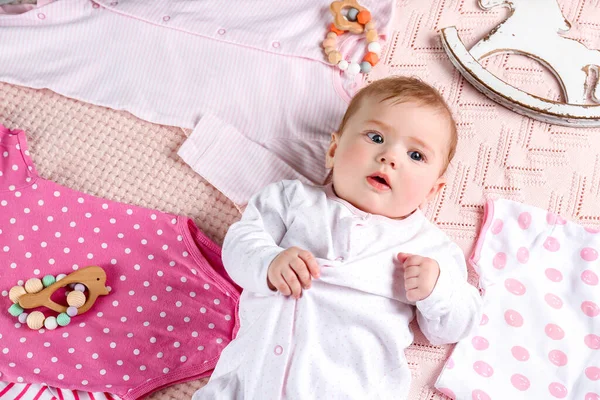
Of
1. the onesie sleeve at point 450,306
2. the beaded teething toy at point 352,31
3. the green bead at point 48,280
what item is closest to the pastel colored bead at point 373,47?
the beaded teething toy at point 352,31

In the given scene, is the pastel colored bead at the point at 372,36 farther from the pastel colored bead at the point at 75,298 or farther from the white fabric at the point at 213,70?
the pastel colored bead at the point at 75,298

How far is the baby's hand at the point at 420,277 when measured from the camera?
1.13m

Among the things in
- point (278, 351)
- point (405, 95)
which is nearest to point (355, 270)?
point (278, 351)

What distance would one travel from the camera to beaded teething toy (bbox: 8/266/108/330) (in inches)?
53.0

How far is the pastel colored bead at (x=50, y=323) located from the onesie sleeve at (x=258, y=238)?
39 cm

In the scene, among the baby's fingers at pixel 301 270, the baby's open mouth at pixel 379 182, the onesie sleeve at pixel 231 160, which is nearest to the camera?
the baby's fingers at pixel 301 270

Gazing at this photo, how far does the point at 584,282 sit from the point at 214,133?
2.57 feet

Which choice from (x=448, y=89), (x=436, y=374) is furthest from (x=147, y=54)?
(x=436, y=374)

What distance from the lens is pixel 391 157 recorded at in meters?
1.19

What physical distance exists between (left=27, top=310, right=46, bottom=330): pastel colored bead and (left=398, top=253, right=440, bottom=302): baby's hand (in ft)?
2.34

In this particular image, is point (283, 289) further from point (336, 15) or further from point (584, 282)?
point (336, 15)

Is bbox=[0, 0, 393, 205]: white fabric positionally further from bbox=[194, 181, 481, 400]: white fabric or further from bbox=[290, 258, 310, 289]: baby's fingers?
bbox=[290, 258, 310, 289]: baby's fingers

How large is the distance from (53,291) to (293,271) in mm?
539

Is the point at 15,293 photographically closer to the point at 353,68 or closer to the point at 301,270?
the point at 301,270
